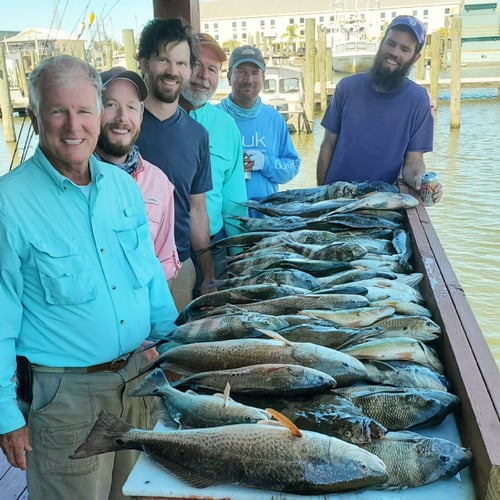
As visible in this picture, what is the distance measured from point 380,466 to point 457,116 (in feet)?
72.1

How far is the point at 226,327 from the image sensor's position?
2.21 meters

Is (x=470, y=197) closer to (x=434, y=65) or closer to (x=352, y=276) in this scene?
(x=352, y=276)

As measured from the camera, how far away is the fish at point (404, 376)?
6.14 feet

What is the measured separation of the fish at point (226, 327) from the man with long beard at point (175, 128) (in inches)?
45.1

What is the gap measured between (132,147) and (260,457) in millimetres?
1830

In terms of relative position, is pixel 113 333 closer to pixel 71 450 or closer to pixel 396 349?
pixel 71 450

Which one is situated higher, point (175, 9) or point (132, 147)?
point (175, 9)

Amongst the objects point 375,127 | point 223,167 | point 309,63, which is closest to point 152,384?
point 223,167

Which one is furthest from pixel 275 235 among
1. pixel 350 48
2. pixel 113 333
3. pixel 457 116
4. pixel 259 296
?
pixel 350 48

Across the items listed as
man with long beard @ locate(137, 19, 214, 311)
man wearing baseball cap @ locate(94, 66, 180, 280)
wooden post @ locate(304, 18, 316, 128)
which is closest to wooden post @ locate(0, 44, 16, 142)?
wooden post @ locate(304, 18, 316, 128)

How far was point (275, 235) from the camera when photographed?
11.1 ft

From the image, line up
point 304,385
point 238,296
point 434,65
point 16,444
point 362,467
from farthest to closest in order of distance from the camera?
point 434,65, point 238,296, point 16,444, point 304,385, point 362,467

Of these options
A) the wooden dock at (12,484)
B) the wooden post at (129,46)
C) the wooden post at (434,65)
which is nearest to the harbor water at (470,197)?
the wooden post at (434,65)

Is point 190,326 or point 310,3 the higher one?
point 310,3
